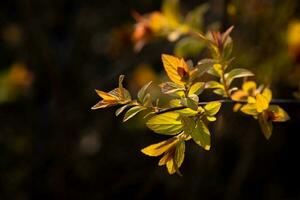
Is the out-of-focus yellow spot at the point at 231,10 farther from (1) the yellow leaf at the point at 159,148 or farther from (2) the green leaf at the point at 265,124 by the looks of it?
(1) the yellow leaf at the point at 159,148

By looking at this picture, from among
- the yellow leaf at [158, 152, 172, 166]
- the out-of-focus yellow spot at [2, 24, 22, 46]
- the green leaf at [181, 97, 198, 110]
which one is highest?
the out-of-focus yellow spot at [2, 24, 22, 46]

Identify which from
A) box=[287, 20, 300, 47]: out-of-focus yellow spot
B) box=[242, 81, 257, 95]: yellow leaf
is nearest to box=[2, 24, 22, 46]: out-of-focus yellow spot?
box=[287, 20, 300, 47]: out-of-focus yellow spot

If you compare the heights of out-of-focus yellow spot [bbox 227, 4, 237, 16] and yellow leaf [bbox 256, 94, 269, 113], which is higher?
out-of-focus yellow spot [bbox 227, 4, 237, 16]

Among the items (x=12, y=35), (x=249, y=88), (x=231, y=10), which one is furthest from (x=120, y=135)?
(x=249, y=88)

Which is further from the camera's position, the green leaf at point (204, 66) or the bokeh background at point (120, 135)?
the bokeh background at point (120, 135)

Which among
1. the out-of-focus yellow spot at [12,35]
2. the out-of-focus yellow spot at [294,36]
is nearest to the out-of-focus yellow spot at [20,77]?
the out-of-focus yellow spot at [12,35]

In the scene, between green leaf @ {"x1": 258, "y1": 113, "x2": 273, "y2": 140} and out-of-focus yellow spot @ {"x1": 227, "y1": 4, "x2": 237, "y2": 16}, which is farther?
out-of-focus yellow spot @ {"x1": 227, "y1": 4, "x2": 237, "y2": 16}

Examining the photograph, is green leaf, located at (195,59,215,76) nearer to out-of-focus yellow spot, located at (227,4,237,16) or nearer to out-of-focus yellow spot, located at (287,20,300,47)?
out-of-focus yellow spot, located at (227,4,237,16)
